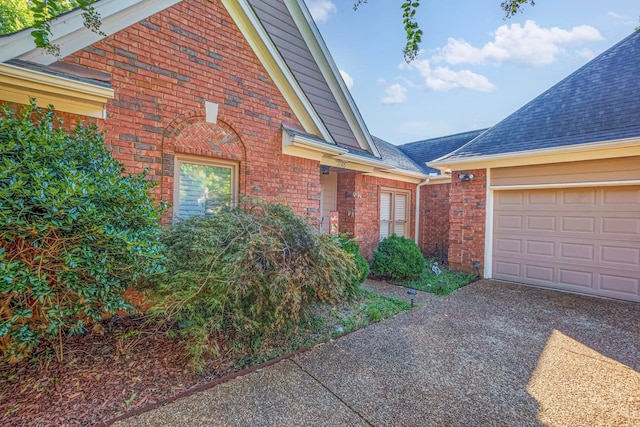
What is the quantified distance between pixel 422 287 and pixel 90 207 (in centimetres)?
654

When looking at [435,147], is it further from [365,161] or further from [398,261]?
[398,261]

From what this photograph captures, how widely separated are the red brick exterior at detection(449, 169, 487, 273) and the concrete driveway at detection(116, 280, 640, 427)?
3095 mm

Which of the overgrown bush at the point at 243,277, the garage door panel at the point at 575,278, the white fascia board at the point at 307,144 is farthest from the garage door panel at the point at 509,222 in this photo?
the overgrown bush at the point at 243,277

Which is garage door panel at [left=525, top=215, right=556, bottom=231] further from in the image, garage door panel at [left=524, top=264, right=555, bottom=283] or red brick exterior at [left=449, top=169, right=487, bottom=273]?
red brick exterior at [left=449, top=169, right=487, bottom=273]

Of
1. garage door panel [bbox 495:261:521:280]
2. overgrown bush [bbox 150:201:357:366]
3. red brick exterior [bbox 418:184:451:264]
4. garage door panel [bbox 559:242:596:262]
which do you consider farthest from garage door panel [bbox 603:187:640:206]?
overgrown bush [bbox 150:201:357:366]

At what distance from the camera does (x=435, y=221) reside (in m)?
10.6

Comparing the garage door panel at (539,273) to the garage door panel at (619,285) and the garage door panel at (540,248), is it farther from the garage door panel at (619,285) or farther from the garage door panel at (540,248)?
the garage door panel at (619,285)

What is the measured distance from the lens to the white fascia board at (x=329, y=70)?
24.7 ft

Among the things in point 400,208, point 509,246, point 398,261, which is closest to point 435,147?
point 400,208

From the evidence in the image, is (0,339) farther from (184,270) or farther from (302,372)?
(302,372)

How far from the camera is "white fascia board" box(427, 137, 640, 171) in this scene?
19.3 feet

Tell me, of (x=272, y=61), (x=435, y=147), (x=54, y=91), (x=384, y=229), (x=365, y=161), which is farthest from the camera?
(x=435, y=147)

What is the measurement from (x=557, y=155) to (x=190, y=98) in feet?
24.7

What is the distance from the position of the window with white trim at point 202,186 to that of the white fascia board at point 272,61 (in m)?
1.84
